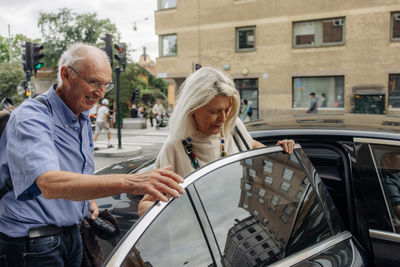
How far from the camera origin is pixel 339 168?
2260 mm

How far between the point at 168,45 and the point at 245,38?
17.8ft

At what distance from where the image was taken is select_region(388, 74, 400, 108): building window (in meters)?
17.2

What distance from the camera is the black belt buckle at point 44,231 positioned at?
4.82 feet

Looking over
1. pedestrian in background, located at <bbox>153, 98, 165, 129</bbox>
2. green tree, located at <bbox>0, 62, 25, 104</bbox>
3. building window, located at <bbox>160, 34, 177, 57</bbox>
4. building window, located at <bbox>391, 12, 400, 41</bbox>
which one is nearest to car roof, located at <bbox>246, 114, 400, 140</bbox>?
building window, located at <bbox>391, 12, 400, 41</bbox>

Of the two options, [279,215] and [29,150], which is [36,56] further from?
[279,215]

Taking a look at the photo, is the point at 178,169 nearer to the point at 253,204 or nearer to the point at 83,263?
the point at 253,204

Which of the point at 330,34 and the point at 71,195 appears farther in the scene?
the point at 330,34

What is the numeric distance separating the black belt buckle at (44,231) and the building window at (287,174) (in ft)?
3.45

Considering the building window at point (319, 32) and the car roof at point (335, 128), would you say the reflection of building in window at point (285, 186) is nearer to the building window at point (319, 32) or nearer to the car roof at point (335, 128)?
the car roof at point (335, 128)

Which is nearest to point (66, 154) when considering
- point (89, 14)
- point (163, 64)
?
point (163, 64)

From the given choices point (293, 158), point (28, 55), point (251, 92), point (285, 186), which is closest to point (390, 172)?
point (293, 158)

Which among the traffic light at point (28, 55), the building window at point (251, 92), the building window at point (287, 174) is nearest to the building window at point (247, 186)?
the building window at point (287, 174)

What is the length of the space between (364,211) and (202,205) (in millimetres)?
1055

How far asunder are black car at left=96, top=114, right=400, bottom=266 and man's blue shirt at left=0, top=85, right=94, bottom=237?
19.7 inches
